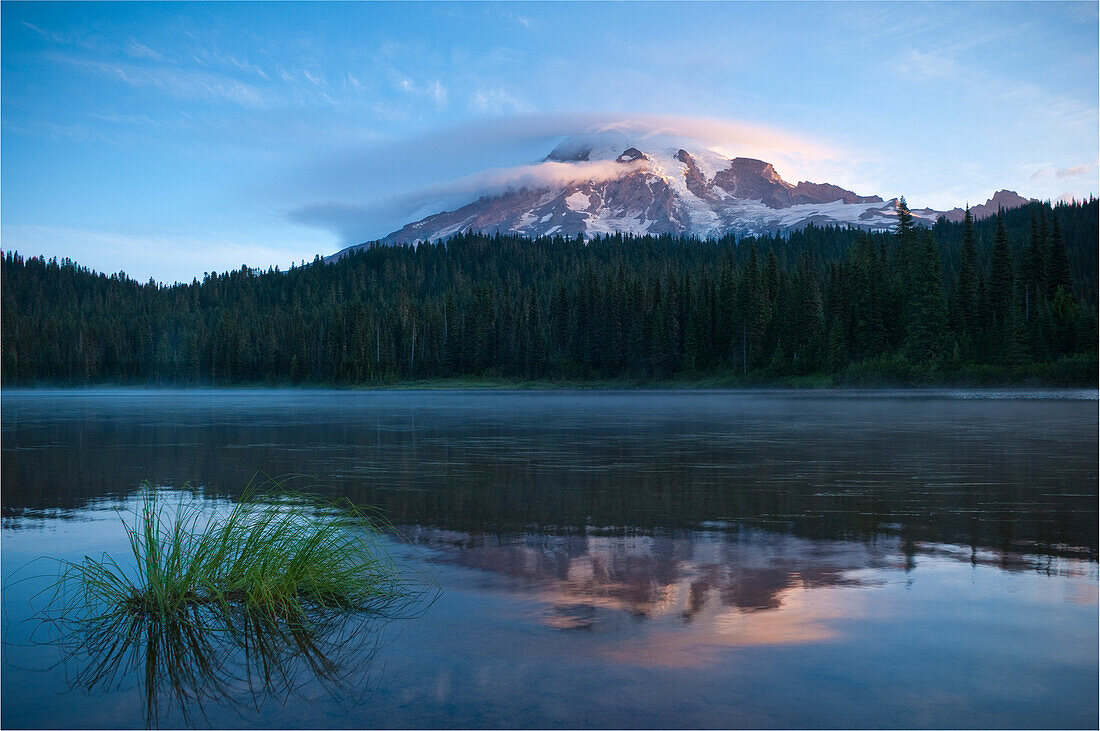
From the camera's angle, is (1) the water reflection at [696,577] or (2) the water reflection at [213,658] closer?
(2) the water reflection at [213,658]

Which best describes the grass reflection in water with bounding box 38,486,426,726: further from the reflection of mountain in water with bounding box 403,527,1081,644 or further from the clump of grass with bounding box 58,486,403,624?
the reflection of mountain in water with bounding box 403,527,1081,644

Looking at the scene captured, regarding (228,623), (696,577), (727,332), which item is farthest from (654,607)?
(727,332)

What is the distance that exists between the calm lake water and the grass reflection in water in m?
0.04

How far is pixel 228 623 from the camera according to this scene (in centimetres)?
759

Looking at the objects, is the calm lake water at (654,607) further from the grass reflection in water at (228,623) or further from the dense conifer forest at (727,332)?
the dense conifer forest at (727,332)

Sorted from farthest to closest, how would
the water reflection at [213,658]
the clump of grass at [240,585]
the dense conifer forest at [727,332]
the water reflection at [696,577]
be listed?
the dense conifer forest at [727,332] < the clump of grass at [240,585] < the water reflection at [696,577] < the water reflection at [213,658]

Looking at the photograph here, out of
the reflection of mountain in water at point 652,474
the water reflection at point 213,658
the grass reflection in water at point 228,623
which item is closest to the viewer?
the water reflection at point 213,658

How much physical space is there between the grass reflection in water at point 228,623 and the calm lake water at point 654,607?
0.04 metres

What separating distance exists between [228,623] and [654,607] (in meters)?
3.89

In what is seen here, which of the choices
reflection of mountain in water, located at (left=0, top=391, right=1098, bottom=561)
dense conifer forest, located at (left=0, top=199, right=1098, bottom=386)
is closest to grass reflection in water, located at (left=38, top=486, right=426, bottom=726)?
reflection of mountain in water, located at (left=0, top=391, right=1098, bottom=561)

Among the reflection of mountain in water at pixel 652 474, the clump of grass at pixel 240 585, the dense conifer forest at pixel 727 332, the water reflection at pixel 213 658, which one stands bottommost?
the reflection of mountain in water at pixel 652 474

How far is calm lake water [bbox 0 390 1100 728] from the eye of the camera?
19.3ft

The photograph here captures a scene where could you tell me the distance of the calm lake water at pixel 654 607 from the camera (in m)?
5.88

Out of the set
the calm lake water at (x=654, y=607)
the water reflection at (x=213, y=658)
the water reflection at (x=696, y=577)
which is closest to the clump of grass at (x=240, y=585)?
the water reflection at (x=213, y=658)
